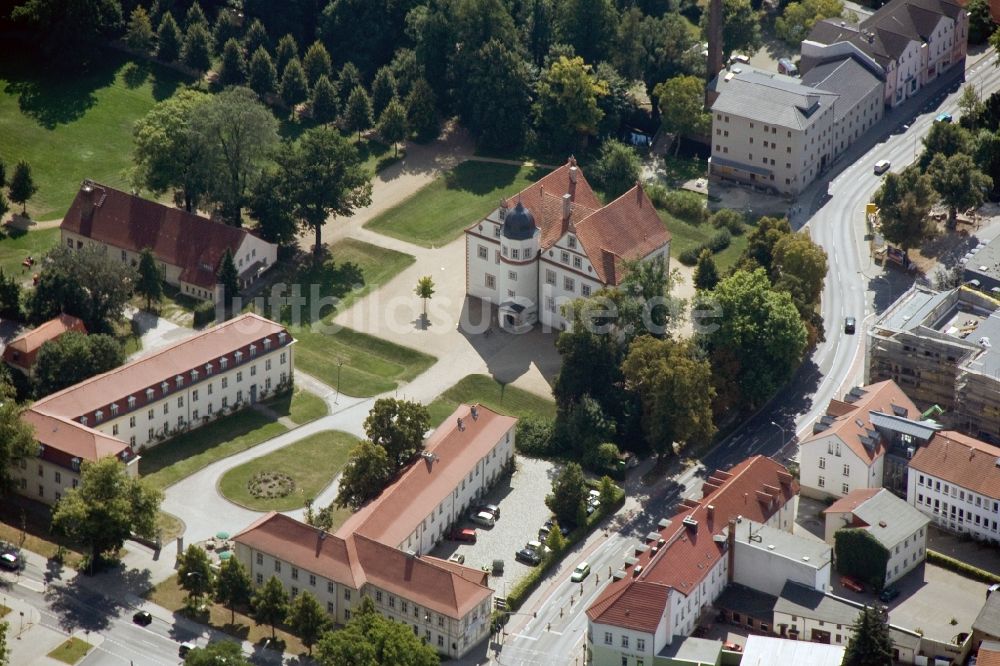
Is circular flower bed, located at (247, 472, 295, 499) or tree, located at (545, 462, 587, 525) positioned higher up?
tree, located at (545, 462, 587, 525)

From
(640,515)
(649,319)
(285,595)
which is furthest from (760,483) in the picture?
(285,595)

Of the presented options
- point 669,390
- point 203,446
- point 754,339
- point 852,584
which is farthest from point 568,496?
point 203,446

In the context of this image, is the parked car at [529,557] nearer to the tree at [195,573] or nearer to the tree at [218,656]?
the tree at [195,573]

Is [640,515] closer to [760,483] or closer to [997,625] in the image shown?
[760,483]

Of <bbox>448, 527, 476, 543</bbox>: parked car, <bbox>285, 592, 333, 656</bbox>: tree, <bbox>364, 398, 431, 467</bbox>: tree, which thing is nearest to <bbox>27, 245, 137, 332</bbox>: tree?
<bbox>364, 398, 431, 467</bbox>: tree

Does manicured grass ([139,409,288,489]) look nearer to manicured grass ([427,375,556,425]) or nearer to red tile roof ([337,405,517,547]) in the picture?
manicured grass ([427,375,556,425])
